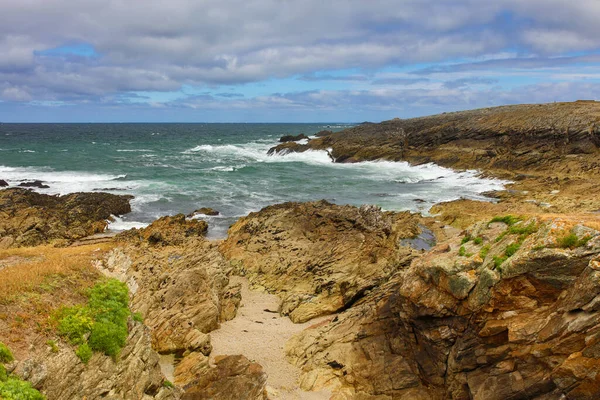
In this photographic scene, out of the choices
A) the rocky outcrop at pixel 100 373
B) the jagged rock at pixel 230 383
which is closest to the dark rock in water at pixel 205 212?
the jagged rock at pixel 230 383

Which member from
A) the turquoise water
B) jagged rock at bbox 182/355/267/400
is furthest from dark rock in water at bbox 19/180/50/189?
jagged rock at bbox 182/355/267/400

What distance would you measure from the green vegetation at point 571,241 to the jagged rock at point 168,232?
81.1 feet

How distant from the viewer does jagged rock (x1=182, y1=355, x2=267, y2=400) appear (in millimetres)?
12734

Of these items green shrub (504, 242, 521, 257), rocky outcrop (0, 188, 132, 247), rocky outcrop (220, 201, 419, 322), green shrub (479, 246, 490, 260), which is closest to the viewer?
green shrub (504, 242, 521, 257)

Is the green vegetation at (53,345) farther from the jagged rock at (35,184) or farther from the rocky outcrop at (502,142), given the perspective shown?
the rocky outcrop at (502,142)

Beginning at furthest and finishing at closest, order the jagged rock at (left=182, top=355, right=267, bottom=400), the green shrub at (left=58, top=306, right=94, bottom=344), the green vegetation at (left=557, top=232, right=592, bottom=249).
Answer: the jagged rock at (left=182, top=355, right=267, bottom=400) → the green vegetation at (left=557, top=232, right=592, bottom=249) → the green shrub at (left=58, top=306, right=94, bottom=344)

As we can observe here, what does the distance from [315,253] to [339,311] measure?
14.1ft

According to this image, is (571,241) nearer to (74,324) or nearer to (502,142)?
(74,324)

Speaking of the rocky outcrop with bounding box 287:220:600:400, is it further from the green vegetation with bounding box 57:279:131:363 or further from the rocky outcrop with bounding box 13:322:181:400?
the green vegetation with bounding box 57:279:131:363

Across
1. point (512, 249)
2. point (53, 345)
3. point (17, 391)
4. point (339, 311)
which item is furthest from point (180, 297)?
point (512, 249)

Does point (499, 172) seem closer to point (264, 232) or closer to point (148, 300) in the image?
point (264, 232)

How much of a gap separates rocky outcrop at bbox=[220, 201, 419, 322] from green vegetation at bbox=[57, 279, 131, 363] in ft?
29.9

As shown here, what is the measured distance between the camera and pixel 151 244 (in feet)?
99.8

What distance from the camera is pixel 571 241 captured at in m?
10.9
